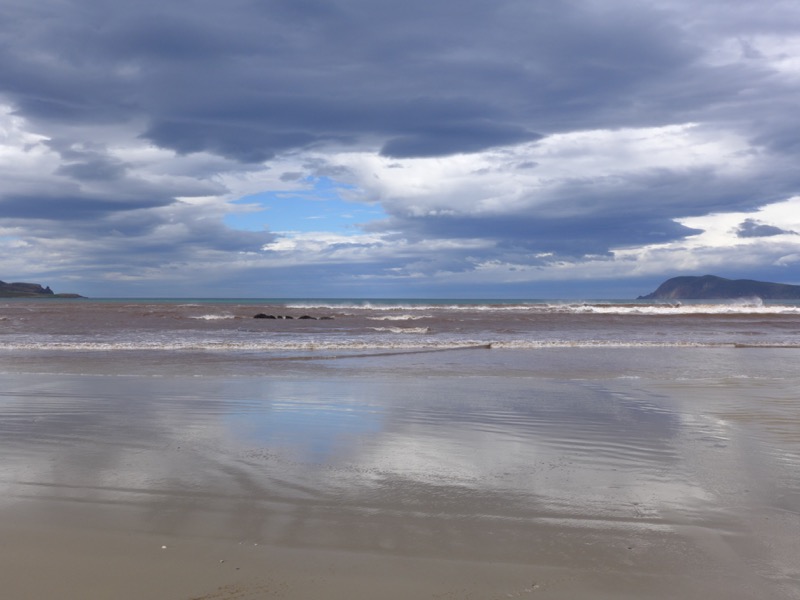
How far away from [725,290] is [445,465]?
188470 millimetres

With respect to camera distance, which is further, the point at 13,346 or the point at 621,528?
the point at 13,346

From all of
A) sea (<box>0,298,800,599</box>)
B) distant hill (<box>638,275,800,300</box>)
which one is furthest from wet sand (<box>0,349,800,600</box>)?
distant hill (<box>638,275,800,300</box>)

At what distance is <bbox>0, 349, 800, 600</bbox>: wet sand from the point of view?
3869mm

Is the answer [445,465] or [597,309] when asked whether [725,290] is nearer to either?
[597,309]

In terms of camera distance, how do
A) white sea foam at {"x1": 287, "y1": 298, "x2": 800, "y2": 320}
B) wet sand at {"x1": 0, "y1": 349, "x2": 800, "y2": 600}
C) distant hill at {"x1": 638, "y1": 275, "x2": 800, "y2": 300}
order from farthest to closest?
1. distant hill at {"x1": 638, "y1": 275, "x2": 800, "y2": 300}
2. white sea foam at {"x1": 287, "y1": 298, "x2": 800, "y2": 320}
3. wet sand at {"x1": 0, "y1": 349, "x2": 800, "y2": 600}

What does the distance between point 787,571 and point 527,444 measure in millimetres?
3512

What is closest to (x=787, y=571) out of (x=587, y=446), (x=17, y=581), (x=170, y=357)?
(x=587, y=446)

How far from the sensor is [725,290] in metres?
173

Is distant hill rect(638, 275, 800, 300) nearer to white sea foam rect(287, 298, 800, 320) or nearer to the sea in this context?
white sea foam rect(287, 298, 800, 320)

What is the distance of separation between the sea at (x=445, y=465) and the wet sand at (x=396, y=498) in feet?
0.09

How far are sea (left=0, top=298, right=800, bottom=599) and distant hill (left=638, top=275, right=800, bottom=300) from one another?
164811 mm

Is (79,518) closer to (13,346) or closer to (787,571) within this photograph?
(787,571)

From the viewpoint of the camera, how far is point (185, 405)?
32.5 feet

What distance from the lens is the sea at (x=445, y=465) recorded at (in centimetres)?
436
